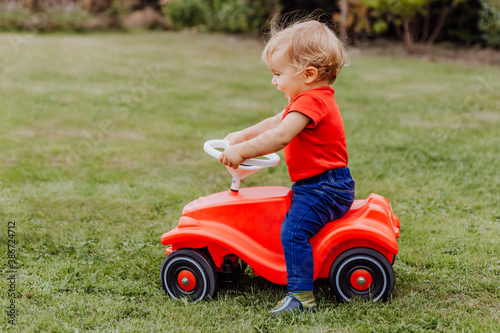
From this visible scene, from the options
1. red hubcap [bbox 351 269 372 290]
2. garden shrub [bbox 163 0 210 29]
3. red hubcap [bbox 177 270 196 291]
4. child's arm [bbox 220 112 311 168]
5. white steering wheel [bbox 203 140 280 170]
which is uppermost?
child's arm [bbox 220 112 311 168]

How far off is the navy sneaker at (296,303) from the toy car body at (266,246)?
0.12 m

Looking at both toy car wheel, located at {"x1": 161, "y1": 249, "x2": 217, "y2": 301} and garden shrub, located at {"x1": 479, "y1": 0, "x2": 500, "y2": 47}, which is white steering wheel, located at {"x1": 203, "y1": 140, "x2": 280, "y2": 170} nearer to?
toy car wheel, located at {"x1": 161, "y1": 249, "x2": 217, "y2": 301}

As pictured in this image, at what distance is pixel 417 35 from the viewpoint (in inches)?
523

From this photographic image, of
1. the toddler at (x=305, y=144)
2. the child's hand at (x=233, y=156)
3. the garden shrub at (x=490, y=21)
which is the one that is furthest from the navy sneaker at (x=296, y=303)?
the garden shrub at (x=490, y=21)

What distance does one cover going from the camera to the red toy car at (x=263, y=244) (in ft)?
8.42

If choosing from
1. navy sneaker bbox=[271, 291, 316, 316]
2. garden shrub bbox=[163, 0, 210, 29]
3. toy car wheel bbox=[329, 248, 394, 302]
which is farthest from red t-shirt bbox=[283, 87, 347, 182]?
garden shrub bbox=[163, 0, 210, 29]

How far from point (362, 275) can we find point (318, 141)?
2.20ft

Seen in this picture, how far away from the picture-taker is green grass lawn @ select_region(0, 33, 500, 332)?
254 cm

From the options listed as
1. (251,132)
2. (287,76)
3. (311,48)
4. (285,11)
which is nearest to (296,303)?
(251,132)

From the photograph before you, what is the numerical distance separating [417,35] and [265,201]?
1186 centimetres

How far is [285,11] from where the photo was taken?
14180mm

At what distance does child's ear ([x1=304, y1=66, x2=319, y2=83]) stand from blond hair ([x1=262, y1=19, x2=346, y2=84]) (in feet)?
0.05

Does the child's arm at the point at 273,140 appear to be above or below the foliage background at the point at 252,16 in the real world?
above

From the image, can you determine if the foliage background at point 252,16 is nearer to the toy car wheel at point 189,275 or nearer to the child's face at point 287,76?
the child's face at point 287,76
